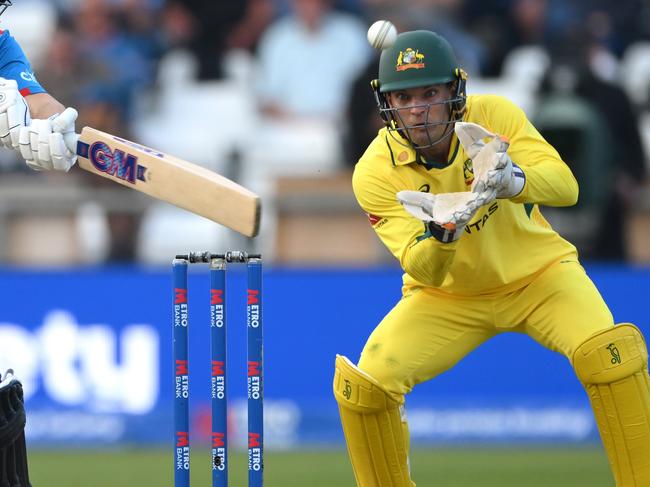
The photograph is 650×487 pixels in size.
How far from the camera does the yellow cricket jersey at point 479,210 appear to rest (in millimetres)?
4180

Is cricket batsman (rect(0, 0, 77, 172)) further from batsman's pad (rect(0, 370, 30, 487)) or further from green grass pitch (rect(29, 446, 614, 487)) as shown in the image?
green grass pitch (rect(29, 446, 614, 487))

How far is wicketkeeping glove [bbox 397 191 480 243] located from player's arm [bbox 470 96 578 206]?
21 centimetres

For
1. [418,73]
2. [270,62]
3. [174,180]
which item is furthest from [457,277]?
[270,62]

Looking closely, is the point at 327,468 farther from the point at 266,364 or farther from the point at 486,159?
the point at 486,159

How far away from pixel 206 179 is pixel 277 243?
431 cm

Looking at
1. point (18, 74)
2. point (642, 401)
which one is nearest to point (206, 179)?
point (18, 74)

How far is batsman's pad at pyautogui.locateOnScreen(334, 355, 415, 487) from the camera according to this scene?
170 inches

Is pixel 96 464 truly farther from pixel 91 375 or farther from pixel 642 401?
pixel 642 401

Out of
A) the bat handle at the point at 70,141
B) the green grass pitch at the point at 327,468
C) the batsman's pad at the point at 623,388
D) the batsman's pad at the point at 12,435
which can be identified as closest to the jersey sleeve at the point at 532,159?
the batsman's pad at the point at 623,388

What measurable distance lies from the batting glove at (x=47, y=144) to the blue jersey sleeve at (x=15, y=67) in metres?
0.21

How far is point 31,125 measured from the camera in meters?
3.96

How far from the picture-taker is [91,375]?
7352mm

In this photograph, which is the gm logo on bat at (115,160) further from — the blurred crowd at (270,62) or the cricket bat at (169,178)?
the blurred crowd at (270,62)

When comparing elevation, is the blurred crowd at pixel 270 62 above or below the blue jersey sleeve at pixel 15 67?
above
